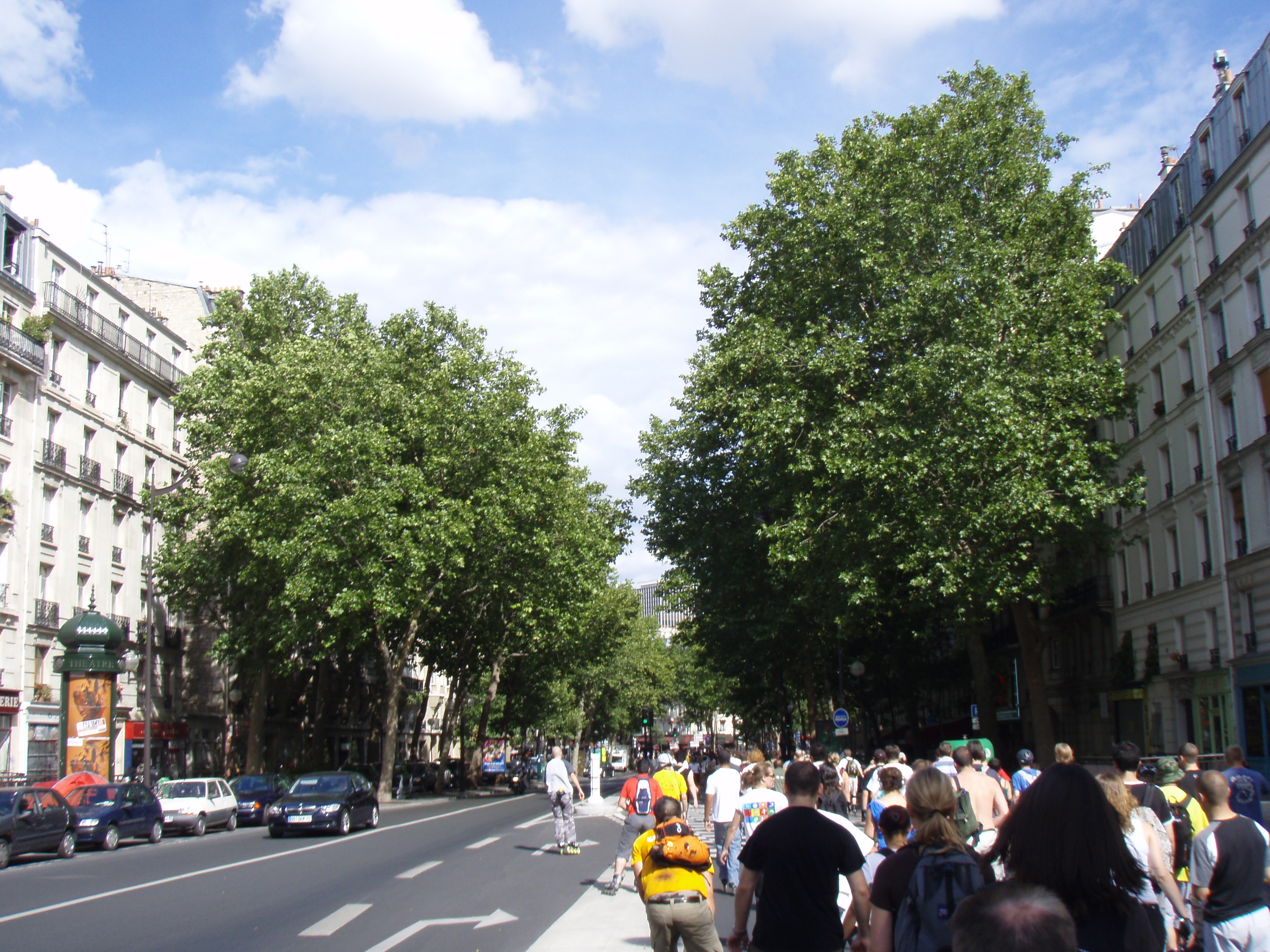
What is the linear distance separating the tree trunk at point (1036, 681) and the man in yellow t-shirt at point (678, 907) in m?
21.1

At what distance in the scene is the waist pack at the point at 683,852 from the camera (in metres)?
6.61

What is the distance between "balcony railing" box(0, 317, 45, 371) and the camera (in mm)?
35062

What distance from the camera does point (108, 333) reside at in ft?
138

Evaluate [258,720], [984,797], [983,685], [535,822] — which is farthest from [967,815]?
[258,720]

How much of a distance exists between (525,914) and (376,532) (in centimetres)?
2454

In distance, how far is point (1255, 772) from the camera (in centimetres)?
931

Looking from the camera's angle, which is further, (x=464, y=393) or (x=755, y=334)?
(x=464, y=393)

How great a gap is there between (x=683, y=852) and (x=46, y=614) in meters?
35.7

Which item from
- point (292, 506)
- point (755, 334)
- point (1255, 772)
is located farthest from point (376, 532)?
point (1255, 772)

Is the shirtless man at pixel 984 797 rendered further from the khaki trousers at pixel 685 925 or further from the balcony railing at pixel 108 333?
the balcony railing at pixel 108 333

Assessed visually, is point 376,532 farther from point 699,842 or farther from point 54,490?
point 699,842

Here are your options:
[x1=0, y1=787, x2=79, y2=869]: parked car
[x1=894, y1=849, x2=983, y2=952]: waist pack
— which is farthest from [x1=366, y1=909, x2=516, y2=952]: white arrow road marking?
[x1=0, y1=787, x2=79, y2=869]: parked car

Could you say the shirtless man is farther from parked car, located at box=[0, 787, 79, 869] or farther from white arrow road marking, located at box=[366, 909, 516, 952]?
parked car, located at box=[0, 787, 79, 869]

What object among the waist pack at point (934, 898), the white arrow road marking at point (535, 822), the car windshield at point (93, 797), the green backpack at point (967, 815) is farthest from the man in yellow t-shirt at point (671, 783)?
the car windshield at point (93, 797)
